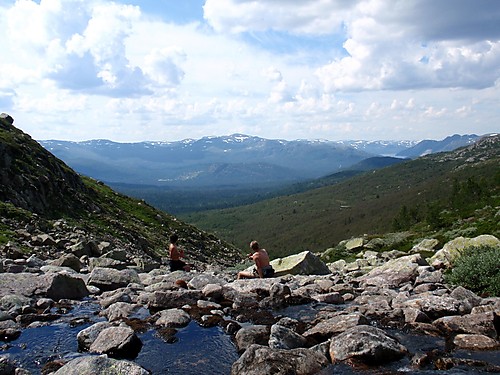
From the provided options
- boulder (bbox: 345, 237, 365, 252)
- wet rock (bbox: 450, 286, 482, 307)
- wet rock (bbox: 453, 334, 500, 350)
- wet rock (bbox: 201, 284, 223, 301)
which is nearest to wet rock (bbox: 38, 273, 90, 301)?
wet rock (bbox: 201, 284, 223, 301)

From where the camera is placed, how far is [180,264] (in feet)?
92.0

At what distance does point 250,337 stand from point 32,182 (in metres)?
44.4

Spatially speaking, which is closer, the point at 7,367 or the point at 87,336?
the point at 7,367

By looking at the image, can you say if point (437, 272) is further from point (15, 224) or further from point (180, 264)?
point (15, 224)

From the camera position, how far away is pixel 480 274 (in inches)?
751

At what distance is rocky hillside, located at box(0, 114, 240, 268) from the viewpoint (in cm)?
3198

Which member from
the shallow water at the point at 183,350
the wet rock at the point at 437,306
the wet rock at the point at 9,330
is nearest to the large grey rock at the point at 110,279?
the shallow water at the point at 183,350

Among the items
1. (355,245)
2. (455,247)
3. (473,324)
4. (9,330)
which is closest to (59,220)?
(9,330)

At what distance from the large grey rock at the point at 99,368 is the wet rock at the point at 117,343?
1956mm

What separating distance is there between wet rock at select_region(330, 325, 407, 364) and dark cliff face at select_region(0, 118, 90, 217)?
4074cm

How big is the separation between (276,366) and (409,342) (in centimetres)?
526

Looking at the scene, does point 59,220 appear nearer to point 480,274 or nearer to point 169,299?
point 169,299

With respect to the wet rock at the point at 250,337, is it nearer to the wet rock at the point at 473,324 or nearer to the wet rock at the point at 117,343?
the wet rock at the point at 117,343

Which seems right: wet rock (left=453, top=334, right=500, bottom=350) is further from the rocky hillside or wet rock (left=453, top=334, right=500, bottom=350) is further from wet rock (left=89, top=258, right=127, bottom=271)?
the rocky hillside
